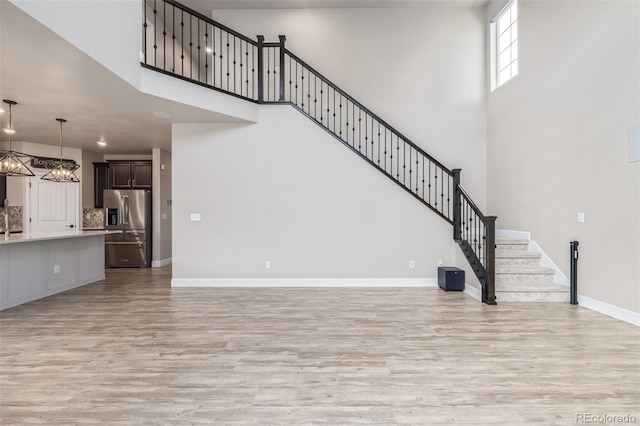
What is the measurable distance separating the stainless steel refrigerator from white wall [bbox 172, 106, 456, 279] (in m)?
2.64

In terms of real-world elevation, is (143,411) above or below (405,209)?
below

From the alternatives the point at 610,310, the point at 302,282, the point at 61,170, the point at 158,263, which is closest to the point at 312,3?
the point at 302,282

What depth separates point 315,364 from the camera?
8.43 feet

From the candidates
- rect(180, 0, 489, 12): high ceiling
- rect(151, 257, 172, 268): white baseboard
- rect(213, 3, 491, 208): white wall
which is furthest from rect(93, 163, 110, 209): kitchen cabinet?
rect(213, 3, 491, 208): white wall

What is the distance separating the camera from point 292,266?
17.9 feet

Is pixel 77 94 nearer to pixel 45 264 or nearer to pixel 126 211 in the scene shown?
pixel 45 264

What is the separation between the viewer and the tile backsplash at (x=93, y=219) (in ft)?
26.0

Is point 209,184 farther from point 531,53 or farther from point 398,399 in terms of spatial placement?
point 531,53

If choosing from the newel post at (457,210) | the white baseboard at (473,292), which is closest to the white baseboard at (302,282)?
the white baseboard at (473,292)

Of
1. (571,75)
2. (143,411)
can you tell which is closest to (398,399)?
(143,411)

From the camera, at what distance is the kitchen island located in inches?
167

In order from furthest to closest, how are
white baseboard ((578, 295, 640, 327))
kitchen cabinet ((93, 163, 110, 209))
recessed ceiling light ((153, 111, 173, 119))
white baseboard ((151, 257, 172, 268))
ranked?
kitchen cabinet ((93, 163, 110, 209)) → white baseboard ((151, 257, 172, 268)) → recessed ceiling light ((153, 111, 173, 119)) → white baseboard ((578, 295, 640, 327))

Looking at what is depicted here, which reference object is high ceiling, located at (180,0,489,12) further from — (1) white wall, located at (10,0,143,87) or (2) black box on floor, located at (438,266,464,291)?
(2) black box on floor, located at (438,266,464,291)

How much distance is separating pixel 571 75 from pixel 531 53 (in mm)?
1044
